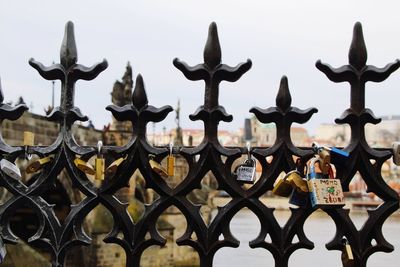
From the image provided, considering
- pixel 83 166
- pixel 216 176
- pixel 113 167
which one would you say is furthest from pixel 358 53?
pixel 83 166

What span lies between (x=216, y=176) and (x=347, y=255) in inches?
22.7

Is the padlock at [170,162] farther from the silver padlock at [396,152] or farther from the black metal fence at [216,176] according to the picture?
the silver padlock at [396,152]

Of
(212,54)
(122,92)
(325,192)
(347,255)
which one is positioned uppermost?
(122,92)

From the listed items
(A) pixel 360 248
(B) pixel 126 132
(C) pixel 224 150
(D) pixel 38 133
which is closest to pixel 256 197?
(C) pixel 224 150

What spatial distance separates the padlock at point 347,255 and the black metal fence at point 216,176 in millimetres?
19

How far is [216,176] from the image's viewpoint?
8.80 feet

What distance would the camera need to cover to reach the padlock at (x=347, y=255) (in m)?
2.58

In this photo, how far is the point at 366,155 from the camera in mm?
2654

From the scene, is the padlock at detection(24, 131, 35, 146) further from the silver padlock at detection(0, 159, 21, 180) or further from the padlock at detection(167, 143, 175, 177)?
the padlock at detection(167, 143, 175, 177)

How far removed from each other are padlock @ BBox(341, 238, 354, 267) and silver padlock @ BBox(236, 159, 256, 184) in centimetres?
43

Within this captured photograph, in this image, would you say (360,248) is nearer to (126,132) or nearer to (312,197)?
(312,197)

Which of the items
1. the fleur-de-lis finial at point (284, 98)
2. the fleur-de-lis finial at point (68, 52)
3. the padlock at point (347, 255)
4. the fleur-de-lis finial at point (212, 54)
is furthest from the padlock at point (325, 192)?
the fleur-de-lis finial at point (68, 52)

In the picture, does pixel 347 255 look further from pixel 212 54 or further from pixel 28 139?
pixel 28 139

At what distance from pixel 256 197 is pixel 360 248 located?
0.44 metres
